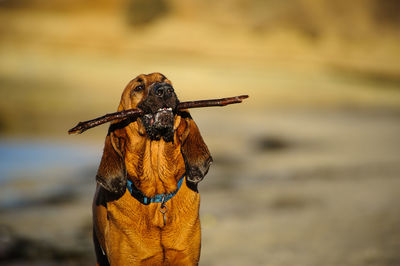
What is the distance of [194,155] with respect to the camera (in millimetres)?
3883

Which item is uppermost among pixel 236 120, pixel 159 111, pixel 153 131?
pixel 159 111

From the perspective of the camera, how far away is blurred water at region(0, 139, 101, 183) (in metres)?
13.2

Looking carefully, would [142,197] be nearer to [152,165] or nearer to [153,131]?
[152,165]

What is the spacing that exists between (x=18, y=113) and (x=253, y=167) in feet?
35.1

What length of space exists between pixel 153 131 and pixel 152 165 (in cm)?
29

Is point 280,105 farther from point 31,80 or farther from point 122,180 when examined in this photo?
point 122,180

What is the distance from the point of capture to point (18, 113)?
818 inches

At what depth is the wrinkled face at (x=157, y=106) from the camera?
12.1 feet

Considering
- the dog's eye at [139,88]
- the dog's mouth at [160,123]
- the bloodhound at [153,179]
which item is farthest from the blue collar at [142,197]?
the dog's eye at [139,88]

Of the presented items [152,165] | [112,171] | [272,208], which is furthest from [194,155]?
[272,208]

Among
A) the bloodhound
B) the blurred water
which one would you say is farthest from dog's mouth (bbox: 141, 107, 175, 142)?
the blurred water

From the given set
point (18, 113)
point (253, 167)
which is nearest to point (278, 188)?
point (253, 167)

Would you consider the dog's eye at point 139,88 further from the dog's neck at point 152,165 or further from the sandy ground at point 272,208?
the sandy ground at point 272,208

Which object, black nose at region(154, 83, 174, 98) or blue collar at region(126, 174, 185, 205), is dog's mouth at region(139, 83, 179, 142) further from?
blue collar at region(126, 174, 185, 205)
